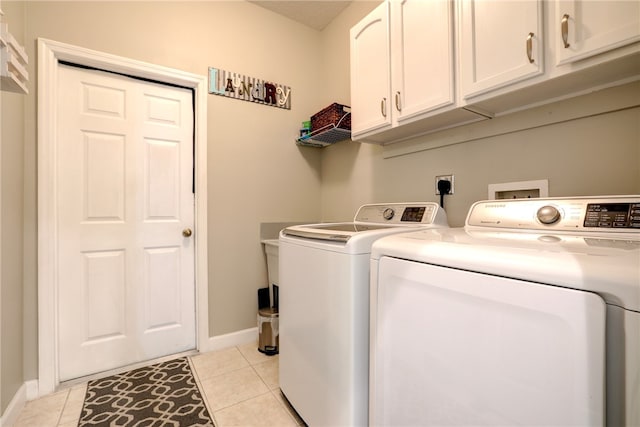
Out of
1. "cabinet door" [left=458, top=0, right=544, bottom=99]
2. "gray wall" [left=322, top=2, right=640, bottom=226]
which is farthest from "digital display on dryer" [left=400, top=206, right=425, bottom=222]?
"cabinet door" [left=458, top=0, right=544, bottom=99]

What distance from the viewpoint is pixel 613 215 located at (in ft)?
3.04

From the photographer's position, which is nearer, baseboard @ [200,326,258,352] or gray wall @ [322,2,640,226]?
gray wall @ [322,2,640,226]

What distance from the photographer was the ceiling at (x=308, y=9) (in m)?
2.28

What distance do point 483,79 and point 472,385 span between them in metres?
1.14

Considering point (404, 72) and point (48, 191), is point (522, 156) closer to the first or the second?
point (404, 72)

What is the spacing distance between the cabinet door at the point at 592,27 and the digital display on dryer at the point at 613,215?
50 cm

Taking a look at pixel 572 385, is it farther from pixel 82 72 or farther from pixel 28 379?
pixel 82 72

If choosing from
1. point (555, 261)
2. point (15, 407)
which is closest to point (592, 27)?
point (555, 261)

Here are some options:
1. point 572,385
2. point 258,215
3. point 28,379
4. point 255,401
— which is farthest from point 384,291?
point 28,379

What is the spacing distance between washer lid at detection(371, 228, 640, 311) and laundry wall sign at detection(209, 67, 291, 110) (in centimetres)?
191

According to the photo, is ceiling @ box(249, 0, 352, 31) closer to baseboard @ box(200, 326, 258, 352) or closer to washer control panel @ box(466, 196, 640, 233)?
washer control panel @ box(466, 196, 640, 233)

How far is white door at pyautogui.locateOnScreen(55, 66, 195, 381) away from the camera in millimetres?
1728

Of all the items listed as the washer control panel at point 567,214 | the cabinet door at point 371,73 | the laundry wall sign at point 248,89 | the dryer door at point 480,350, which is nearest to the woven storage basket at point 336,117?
the cabinet door at point 371,73

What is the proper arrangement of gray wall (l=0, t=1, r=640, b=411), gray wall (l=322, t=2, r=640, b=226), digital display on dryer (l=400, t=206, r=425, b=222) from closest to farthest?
gray wall (l=322, t=2, r=640, b=226), gray wall (l=0, t=1, r=640, b=411), digital display on dryer (l=400, t=206, r=425, b=222)
